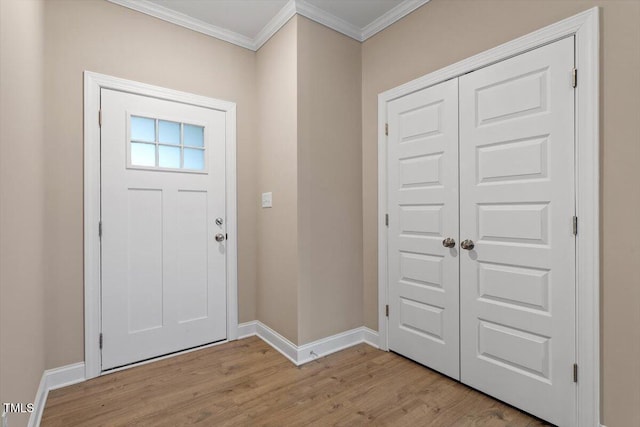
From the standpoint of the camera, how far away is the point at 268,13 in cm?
259

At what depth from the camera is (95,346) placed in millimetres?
2225

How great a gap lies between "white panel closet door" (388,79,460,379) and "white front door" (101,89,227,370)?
1485 mm

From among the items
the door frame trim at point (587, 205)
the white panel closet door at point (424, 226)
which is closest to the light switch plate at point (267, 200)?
the white panel closet door at point (424, 226)

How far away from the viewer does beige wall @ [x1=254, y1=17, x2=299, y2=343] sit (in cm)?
253

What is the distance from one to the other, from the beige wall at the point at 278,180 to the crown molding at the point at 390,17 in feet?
2.22

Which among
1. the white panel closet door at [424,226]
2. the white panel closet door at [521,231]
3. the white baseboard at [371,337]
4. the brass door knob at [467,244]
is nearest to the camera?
the white panel closet door at [521,231]

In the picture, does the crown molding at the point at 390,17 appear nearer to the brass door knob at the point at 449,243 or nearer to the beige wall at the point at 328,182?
the beige wall at the point at 328,182

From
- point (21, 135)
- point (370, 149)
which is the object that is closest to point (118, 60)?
point (21, 135)

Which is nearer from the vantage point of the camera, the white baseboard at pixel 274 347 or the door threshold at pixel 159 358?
the white baseboard at pixel 274 347

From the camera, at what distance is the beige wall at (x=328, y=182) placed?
2521mm

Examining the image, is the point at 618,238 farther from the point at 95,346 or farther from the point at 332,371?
the point at 95,346

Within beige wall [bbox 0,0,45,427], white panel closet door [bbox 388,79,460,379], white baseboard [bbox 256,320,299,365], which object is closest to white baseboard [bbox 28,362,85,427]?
beige wall [bbox 0,0,45,427]

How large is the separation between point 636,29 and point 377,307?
2.28 metres

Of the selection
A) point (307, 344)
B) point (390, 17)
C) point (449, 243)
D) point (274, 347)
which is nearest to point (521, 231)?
point (449, 243)
